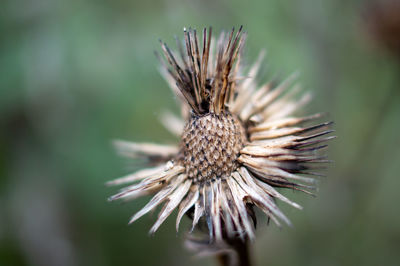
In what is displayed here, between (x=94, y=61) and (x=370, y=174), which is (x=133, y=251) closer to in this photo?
(x=94, y=61)

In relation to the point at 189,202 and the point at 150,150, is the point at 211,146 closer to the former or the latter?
the point at 189,202

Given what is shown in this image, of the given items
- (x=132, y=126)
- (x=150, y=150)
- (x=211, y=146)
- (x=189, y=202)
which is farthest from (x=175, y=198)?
(x=132, y=126)

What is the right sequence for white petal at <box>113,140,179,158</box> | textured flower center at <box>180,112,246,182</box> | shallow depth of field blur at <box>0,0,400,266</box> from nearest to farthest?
textured flower center at <box>180,112,246,182</box> → white petal at <box>113,140,179,158</box> → shallow depth of field blur at <box>0,0,400,266</box>

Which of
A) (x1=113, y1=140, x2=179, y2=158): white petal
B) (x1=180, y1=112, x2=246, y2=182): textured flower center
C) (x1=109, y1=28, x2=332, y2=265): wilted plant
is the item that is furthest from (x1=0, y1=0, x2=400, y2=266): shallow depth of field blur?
(x1=180, y1=112, x2=246, y2=182): textured flower center

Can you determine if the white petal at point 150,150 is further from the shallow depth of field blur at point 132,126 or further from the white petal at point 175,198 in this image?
the shallow depth of field blur at point 132,126

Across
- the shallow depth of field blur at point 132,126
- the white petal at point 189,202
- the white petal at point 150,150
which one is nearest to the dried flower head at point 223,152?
the white petal at point 189,202

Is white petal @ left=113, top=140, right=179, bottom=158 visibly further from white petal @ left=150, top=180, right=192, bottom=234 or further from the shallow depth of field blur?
the shallow depth of field blur

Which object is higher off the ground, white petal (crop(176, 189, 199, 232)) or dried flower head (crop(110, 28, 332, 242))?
dried flower head (crop(110, 28, 332, 242))

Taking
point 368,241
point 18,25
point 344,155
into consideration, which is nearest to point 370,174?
point 344,155
